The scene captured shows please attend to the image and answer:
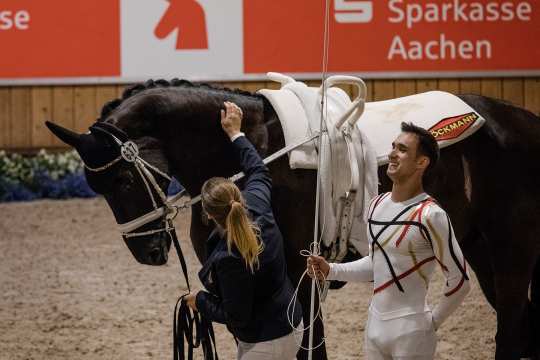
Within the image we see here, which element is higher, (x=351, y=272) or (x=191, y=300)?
(x=351, y=272)

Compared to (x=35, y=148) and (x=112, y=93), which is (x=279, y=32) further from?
(x=35, y=148)

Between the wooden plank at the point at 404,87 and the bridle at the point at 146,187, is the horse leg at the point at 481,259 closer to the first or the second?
the bridle at the point at 146,187

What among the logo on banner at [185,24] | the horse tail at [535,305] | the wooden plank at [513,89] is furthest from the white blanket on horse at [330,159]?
the wooden plank at [513,89]

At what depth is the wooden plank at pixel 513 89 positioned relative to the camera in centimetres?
1010

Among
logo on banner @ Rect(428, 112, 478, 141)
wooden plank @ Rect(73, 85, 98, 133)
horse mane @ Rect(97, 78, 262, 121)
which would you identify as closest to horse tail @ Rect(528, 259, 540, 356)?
logo on banner @ Rect(428, 112, 478, 141)

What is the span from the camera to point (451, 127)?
4086mm

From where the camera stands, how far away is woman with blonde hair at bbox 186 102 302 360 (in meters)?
2.91

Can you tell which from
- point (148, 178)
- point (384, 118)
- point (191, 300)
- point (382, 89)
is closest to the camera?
point (191, 300)

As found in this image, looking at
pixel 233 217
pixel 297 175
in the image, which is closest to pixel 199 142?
pixel 297 175

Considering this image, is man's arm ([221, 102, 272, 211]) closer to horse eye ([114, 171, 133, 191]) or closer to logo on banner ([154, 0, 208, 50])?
horse eye ([114, 171, 133, 191])

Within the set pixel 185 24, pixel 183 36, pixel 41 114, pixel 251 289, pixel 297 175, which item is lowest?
pixel 251 289

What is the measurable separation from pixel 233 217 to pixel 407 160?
0.59m

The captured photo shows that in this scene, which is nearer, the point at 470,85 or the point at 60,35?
the point at 60,35

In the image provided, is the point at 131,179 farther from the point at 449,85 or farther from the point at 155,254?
the point at 449,85
